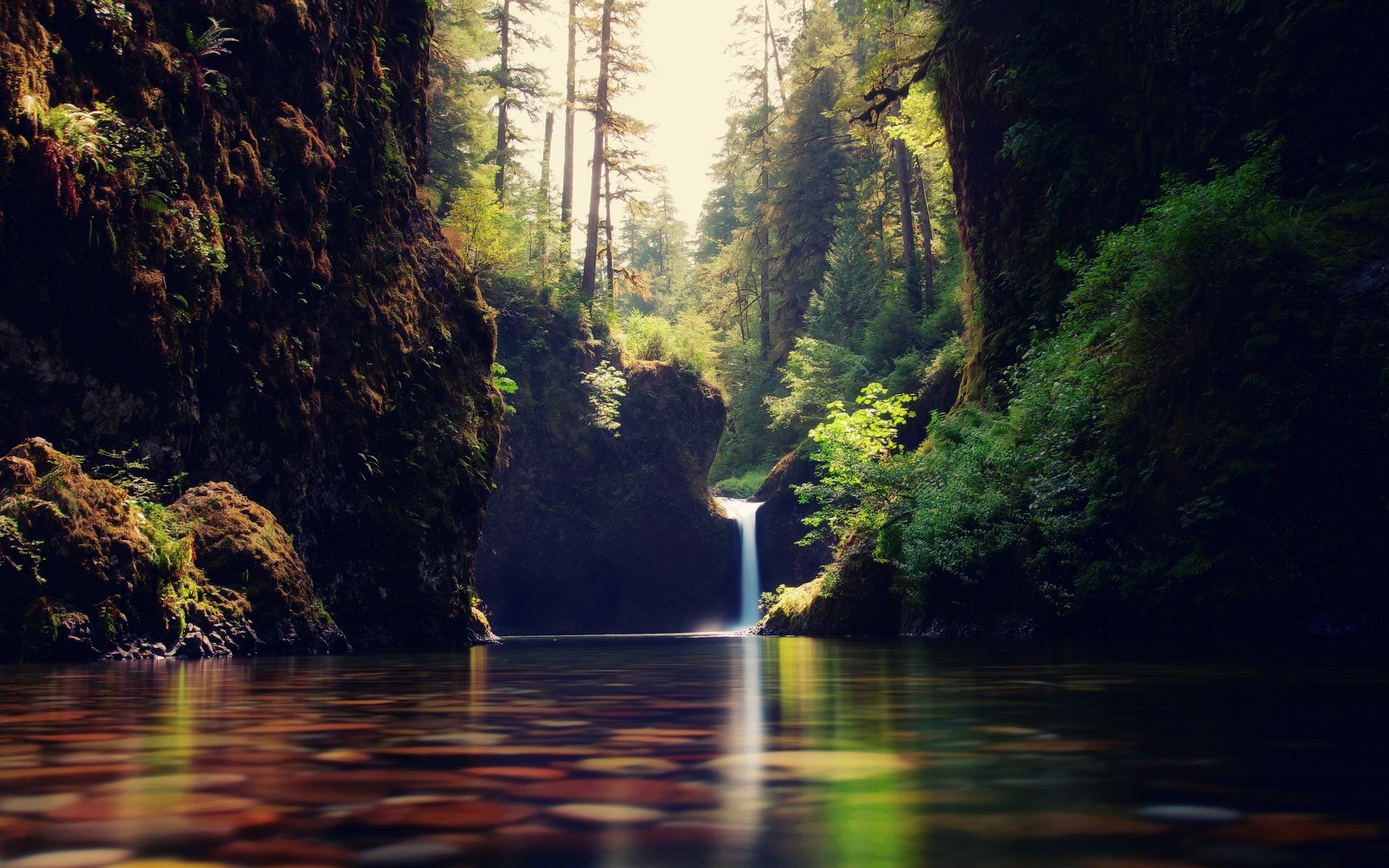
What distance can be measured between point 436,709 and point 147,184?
9.30m

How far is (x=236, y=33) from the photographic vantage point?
13.1m

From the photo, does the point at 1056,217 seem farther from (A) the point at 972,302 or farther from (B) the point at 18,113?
(B) the point at 18,113

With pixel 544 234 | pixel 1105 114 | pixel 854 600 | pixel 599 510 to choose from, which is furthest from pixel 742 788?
pixel 544 234

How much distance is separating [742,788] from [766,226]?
170ft

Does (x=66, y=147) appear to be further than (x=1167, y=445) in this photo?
No

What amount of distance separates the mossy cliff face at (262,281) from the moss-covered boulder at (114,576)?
1.22 meters

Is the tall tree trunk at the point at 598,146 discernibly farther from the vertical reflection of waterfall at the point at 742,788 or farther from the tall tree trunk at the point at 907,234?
the vertical reflection of waterfall at the point at 742,788

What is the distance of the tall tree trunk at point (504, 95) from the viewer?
126ft

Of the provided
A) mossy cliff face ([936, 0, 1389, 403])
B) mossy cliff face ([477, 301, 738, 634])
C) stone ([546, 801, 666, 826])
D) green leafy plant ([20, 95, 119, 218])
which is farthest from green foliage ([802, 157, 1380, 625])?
mossy cliff face ([477, 301, 738, 634])

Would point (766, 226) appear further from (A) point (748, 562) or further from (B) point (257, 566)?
(B) point (257, 566)

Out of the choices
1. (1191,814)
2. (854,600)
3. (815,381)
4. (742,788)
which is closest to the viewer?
(1191,814)

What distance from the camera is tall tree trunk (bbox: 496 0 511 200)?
38.5 meters

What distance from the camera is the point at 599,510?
1385 inches

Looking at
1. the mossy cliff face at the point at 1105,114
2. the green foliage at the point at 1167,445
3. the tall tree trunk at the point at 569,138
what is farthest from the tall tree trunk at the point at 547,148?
the green foliage at the point at 1167,445
